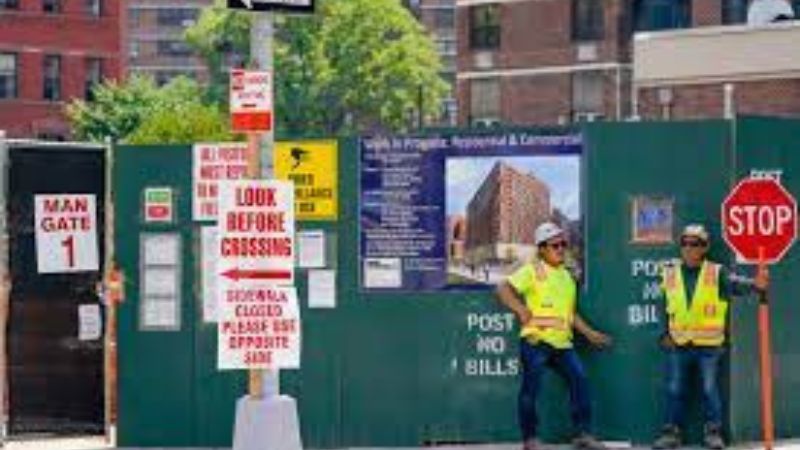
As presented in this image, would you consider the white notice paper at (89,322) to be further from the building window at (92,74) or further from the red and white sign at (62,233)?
the building window at (92,74)

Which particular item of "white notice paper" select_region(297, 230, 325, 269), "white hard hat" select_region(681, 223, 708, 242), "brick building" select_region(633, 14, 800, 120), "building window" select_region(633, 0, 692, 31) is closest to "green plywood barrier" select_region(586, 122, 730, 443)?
"white hard hat" select_region(681, 223, 708, 242)

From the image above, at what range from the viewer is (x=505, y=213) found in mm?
17266

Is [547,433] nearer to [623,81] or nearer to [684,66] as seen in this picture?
[684,66]

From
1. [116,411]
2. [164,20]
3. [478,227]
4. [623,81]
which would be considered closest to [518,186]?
[478,227]

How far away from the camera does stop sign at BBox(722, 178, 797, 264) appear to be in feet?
51.0

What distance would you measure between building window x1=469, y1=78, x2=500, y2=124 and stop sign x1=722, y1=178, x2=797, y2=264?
192 feet

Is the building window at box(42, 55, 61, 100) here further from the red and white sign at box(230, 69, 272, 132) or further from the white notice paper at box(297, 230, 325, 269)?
the red and white sign at box(230, 69, 272, 132)

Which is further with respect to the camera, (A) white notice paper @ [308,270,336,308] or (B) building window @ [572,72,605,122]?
(B) building window @ [572,72,605,122]

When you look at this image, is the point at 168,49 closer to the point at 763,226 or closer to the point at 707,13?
the point at 707,13

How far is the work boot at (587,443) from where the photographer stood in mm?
16766

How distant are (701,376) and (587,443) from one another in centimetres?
113

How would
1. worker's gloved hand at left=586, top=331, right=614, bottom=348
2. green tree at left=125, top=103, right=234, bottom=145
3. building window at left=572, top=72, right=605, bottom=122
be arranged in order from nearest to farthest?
worker's gloved hand at left=586, top=331, right=614, bottom=348 < green tree at left=125, top=103, right=234, bottom=145 < building window at left=572, top=72, right=605, bottom=122

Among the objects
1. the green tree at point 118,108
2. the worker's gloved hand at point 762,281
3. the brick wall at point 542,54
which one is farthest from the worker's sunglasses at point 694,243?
the brick wall at point 542,54

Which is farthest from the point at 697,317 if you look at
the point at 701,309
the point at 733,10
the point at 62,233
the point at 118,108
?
the point at 118,108
